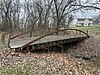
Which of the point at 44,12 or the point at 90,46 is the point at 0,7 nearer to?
the point at 44,12

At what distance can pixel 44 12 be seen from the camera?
1560 inches

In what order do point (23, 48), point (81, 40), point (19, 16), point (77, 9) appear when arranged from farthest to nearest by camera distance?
point (19, 16)
point (77, 9)
point (81, 40)
point (23, 48)

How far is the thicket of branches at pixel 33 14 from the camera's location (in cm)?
3588

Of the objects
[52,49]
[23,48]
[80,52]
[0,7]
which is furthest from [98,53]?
[0,7]

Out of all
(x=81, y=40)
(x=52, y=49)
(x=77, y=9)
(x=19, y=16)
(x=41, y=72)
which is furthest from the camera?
(x=19, y=16)

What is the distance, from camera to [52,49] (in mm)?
23422

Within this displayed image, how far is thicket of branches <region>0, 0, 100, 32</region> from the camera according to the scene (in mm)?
35875

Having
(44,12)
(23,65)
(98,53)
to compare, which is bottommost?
(98,53)

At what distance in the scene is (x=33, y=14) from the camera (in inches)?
1655

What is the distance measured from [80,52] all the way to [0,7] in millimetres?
22960

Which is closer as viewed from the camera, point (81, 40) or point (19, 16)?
point (81, 40)

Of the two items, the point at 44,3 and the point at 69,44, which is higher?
the point at 44,3

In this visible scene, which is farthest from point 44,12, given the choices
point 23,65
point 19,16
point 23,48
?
point 23,65

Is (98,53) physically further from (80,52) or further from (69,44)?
(69,44)
